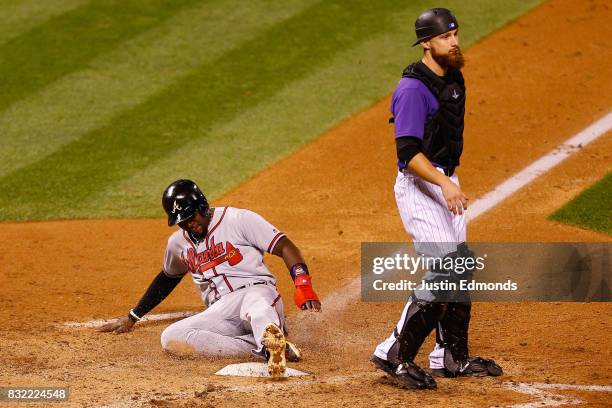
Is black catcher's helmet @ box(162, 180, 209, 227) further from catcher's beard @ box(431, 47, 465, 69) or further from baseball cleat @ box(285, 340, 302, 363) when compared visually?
catcher's beard @ box(431, 47, 465, 69)

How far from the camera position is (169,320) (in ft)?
24.7

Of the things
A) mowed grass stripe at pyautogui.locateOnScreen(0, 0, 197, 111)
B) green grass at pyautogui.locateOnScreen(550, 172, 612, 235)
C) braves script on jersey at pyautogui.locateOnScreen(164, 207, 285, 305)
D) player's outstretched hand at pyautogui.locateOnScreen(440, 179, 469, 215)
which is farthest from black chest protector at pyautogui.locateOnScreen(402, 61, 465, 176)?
mowed grass stripe at pyautogui.locateOnScreen(0, 0, 197, 111)

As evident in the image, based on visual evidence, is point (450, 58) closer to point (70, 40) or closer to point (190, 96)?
point (190, 96)

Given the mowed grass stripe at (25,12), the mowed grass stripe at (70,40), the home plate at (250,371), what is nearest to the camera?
the home plate at (250,371)

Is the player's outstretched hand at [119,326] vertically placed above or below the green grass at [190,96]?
below

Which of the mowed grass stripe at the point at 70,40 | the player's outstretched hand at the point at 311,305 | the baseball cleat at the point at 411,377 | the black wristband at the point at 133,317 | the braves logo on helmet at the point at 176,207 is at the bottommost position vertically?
the baseball cleat at the point at 411,377

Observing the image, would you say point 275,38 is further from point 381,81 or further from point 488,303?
point 488,303

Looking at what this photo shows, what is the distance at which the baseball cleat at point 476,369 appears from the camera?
19.8 feet

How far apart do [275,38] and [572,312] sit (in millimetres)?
6020

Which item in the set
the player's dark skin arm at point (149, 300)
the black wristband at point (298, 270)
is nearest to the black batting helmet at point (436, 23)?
the black wristband at point (298, 270)

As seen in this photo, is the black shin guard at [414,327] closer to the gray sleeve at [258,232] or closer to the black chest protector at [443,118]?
the black chest protector at [443,118]

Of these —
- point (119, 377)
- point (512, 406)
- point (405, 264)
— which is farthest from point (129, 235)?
point (512, 406)

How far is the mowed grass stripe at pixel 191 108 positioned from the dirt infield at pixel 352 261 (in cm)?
68

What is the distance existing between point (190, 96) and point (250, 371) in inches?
218
